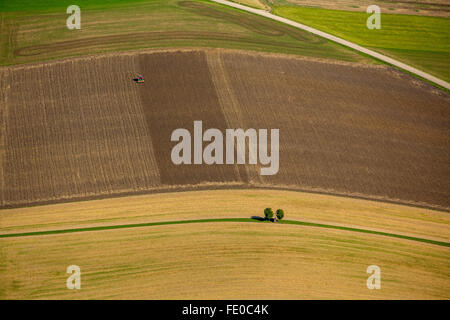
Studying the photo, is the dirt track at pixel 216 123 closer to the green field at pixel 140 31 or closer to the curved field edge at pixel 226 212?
the curved field edge at pixel 226 212

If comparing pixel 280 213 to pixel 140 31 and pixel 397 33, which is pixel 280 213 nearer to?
pixel 140 31

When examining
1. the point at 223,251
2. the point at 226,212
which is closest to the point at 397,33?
the point at 226,212

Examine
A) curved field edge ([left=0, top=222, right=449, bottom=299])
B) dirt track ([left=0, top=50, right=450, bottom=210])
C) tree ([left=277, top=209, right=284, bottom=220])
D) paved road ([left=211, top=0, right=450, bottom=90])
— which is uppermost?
paved road ([left=211, top=0, right=450, bottom=90])

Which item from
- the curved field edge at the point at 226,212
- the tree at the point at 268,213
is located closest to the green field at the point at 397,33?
the curved field edge at the point at 226,212

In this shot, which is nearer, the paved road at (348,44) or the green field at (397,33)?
the paved road at (348,44)

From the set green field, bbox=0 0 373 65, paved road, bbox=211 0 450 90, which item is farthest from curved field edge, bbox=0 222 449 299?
green field, bbox=0 0 373 65

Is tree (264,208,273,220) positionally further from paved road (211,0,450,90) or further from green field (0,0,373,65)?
paved road (211,0,450,90)
